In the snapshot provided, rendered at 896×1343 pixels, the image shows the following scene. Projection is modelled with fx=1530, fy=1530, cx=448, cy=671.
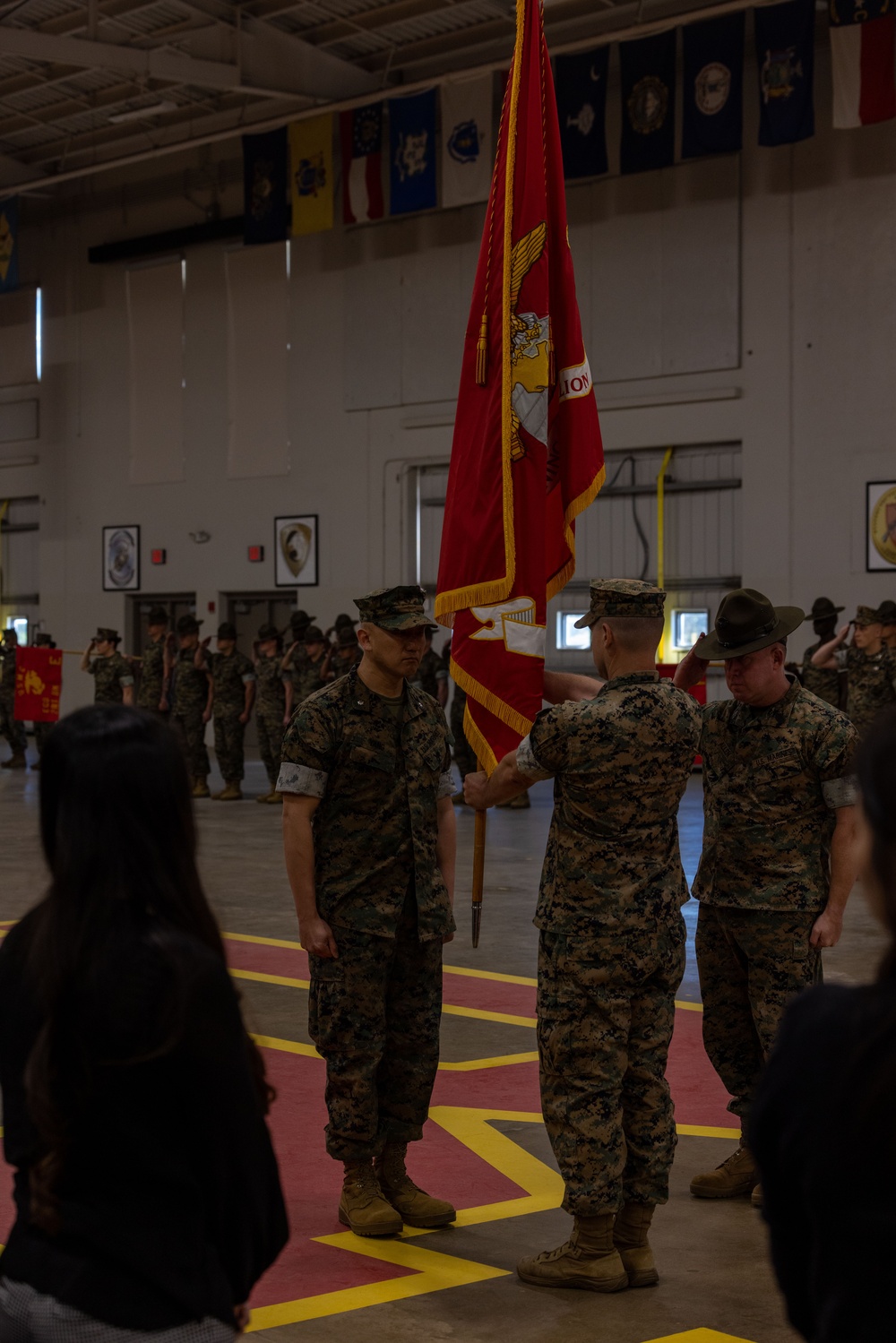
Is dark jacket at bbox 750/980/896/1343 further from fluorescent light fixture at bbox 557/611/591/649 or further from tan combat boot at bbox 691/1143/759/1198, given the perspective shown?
fluorescent light fixture at bbox 557/611/591/649

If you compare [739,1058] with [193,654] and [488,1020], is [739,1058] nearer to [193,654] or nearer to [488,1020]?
[488,1020]

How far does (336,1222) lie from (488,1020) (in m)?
2.36

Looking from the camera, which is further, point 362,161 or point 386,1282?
point 362,161

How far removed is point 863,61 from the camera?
15.6 meters

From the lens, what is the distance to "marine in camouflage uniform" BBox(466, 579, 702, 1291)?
383cm

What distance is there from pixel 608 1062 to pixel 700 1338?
0.66m

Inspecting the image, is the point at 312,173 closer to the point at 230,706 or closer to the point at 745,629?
the point at 230,706

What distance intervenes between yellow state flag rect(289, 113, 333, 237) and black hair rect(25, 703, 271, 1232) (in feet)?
63.7

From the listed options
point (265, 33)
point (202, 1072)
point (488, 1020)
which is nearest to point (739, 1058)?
point (488, 1020)

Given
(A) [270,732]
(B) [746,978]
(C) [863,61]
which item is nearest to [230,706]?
(A) [270,732]

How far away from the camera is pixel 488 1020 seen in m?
6.61

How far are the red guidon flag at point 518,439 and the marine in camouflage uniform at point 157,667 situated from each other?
12.7 meters

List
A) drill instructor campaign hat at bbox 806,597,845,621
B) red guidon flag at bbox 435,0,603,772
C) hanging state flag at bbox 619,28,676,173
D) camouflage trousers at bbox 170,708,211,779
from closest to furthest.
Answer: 1. red guidon flag at bbox 435,0,603,772
2. drill instructor campaign hat at bbox 806,597,845,621
3. hanging state flag at bbox 619,28,676,173
4. camouflage trousers at bbox 170,708,211,779

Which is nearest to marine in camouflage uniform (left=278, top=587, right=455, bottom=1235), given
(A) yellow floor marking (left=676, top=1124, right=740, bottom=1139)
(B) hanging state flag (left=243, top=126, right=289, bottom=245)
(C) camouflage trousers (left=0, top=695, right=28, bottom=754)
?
(A) yellow floor marking (left=676, top=1124, right=740, bottom=1139)
